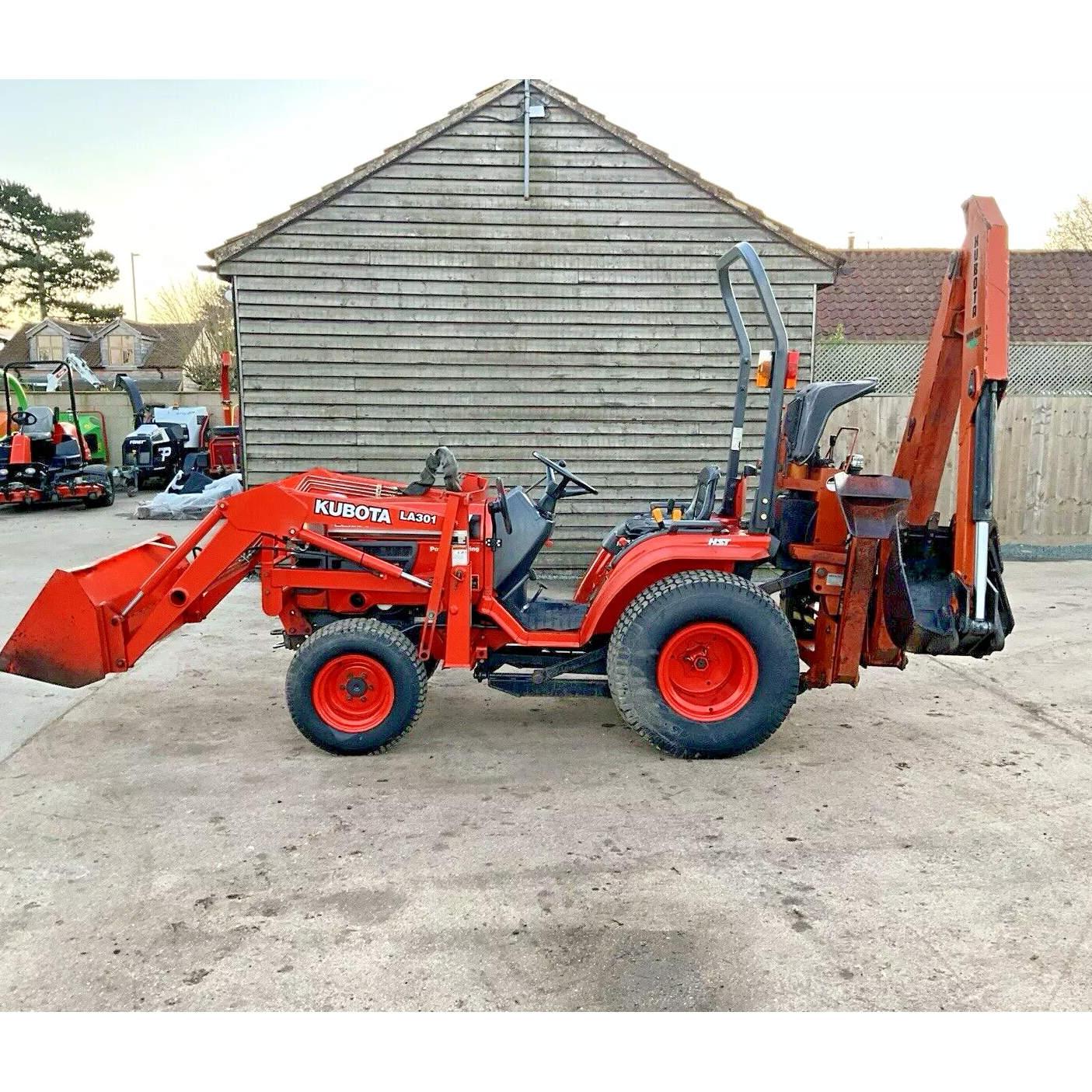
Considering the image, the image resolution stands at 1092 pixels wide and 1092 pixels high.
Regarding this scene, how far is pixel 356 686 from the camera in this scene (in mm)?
4355

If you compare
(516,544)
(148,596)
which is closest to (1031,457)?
(516,544)

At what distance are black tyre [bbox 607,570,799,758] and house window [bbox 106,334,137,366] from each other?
41.3m

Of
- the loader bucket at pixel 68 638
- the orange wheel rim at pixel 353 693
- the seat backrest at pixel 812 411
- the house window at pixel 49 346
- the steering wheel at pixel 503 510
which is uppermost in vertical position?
the house window at pixel 49 346

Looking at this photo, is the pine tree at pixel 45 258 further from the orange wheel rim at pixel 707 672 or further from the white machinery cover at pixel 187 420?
the orange wheel rim at pixel 707 672

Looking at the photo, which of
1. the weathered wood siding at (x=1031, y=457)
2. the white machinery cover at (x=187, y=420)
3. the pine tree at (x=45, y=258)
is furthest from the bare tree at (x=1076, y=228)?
the pine tree at (x=45, y=258)

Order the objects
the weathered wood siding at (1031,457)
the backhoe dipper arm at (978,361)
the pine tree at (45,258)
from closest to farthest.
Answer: the backhoe dipper arm at (978,361) < the weathered wood siding at (1031,457) < the pine tree at (45,258)

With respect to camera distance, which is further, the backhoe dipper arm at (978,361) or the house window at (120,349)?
the house window at (120,349)

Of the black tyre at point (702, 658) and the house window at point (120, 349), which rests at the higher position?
the house window at point (120, 349)

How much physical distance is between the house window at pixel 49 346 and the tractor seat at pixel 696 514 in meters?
38.5

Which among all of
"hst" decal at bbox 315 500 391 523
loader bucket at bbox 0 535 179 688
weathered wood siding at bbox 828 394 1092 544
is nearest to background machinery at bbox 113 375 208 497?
weathered wood siding at bbox 828 394 1092 544

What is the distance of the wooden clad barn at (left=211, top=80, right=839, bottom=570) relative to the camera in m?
8.13

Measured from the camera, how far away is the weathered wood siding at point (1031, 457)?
31.6 feet

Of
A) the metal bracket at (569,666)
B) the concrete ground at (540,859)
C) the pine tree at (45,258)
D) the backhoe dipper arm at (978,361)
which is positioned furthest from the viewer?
the pine tree at (45,258)

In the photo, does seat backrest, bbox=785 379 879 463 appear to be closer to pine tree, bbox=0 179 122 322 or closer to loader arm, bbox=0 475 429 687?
loader arm, bbox=0 475 429 687
